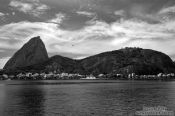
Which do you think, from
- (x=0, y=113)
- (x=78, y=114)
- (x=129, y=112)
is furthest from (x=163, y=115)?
(x=0, y=113)

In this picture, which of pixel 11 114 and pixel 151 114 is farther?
pixel 11 114

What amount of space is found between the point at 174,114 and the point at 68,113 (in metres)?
28.8

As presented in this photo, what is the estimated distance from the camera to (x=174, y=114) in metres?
63.9

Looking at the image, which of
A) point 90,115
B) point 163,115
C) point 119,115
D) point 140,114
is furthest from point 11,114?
point 163,115

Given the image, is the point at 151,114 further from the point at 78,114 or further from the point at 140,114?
the point at 78,114

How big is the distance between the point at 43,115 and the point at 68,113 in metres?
7.06

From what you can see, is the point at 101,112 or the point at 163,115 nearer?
the point at 163,115

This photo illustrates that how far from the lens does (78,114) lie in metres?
66.4

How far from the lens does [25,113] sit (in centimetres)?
6869

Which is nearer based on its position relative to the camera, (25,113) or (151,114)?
(151,114)

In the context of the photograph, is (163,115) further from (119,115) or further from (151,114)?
(119,115)

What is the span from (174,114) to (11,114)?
44414 millimetres

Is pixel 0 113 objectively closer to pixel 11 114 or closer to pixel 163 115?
pixel 11 114

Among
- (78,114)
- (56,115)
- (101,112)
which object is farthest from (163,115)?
(56,115)
